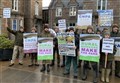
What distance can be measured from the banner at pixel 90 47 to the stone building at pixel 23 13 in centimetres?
2010

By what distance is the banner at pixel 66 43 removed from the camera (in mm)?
9898

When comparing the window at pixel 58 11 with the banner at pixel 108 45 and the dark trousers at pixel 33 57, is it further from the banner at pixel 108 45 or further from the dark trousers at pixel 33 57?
the banner at pixel 108 45

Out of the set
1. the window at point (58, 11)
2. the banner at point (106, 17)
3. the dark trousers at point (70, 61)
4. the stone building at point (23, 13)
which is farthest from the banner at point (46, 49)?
the window at point (58, 11)

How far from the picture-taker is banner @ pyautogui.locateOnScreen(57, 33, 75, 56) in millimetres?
9898

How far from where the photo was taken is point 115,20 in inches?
1251

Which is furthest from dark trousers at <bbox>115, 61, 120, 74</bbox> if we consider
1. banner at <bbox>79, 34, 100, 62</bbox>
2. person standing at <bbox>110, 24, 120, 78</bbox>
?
banner at <bbox>79, 34, 100, 62</bbox>

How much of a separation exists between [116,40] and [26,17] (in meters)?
25.6

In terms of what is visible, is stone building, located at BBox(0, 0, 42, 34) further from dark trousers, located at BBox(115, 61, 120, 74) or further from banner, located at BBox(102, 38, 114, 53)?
banner, located at BBox(102, 38, 114, 53)

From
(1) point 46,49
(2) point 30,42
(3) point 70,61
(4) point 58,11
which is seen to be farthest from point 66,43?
(4) point 58,11

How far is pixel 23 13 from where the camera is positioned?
111 ft

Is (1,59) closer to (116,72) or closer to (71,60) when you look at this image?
(71,60)

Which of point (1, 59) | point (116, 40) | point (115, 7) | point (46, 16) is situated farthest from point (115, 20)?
point (116, 40)

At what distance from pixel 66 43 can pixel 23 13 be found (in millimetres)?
24332

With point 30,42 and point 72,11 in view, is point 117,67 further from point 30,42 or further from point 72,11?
point 72,11
